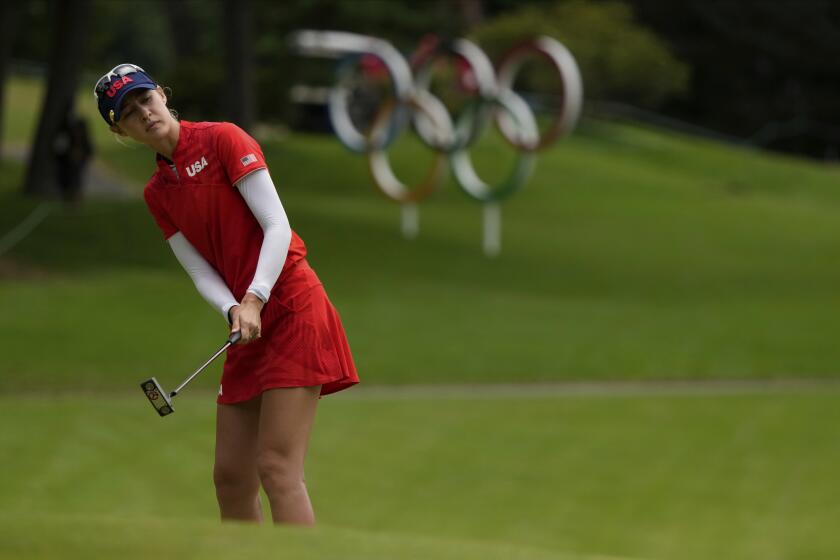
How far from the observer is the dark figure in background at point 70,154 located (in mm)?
30312

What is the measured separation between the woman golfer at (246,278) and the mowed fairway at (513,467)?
13.5 feet

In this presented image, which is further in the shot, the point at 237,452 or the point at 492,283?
the point at 492,283

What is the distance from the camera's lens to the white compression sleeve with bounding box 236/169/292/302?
5582 millimetres

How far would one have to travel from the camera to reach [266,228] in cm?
564

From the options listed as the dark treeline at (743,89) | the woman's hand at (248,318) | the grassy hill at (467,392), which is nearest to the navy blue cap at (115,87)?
the woman's hand at (248,318)

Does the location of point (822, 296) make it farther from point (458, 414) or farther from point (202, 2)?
point (202, 2)

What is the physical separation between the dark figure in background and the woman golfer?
25055mm

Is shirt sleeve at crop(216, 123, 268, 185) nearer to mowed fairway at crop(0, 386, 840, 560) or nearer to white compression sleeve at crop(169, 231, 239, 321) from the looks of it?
white compression sleeve at crop(169, 231, 239, 321)

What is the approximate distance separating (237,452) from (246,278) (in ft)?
2.19

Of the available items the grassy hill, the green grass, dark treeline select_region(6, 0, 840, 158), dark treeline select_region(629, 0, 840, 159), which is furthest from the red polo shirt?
dark treeline select_region(629, 0, 840, 159)

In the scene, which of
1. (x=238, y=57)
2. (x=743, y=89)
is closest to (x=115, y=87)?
(x=238, y=57)

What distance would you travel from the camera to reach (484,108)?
2780cm

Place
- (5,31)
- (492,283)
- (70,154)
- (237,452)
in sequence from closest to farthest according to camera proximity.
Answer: (237,452)
(492,283)
(70,154)
(5,31)

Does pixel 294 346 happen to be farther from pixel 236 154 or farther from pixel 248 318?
pixel 236 154
